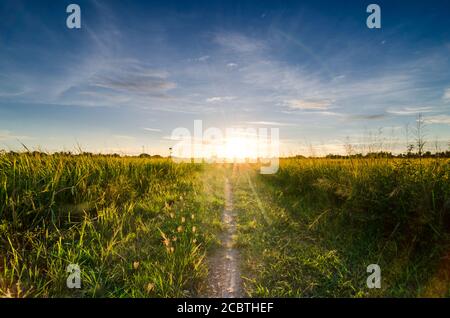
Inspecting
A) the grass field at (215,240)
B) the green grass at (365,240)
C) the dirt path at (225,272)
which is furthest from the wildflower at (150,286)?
the green grass at (365,240)

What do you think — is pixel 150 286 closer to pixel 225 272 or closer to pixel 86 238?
pixel 225 272

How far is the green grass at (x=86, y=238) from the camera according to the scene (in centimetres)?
307

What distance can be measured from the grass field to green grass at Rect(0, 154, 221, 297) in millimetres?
20

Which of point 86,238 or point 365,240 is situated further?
point 365,240

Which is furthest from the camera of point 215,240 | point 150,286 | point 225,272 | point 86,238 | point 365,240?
point 215,240

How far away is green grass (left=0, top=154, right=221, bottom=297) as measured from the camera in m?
3.07

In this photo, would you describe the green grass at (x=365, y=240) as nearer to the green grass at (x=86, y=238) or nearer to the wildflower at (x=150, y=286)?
the green grass at (x=86, y=238)

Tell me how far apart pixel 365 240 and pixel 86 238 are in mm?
4639

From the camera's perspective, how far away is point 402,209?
4.15 meters

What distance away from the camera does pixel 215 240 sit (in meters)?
4.82

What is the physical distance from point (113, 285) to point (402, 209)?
4.34m

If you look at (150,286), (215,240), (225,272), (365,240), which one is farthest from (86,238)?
(365,240)

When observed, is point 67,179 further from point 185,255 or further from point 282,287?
point 282,287

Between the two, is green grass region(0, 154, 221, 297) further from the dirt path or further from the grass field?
the dirt path
